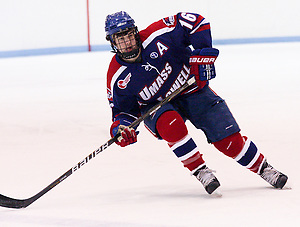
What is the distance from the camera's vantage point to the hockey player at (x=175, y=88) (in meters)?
2.50

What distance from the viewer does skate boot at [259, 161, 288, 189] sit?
2.51 meters

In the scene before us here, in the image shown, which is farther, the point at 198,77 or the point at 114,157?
the point at 114,157

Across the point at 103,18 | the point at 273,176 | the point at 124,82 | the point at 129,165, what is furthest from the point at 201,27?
the point at 103,18

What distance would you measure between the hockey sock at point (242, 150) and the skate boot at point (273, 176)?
0.03 m

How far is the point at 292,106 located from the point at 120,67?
2.37m

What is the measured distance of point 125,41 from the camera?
8.25 feet

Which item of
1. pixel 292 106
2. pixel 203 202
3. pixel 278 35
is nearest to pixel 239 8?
pixel 278 35

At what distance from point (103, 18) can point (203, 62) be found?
8199 millimetres

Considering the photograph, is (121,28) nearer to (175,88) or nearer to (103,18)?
(175,88)

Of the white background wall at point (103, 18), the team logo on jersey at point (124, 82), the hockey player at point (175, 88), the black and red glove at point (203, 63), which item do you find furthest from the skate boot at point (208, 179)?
the white background wall at point (103, 18)

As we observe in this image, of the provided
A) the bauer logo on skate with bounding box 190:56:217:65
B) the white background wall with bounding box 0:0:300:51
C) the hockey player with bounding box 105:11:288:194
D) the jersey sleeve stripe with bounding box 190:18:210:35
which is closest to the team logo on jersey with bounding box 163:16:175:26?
the hockey player with bounding box 105:11:288:194

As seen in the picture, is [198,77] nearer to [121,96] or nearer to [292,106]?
[121,96]

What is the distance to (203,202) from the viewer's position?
2.36 m

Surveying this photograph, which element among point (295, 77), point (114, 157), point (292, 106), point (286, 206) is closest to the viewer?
point (286, 206)
